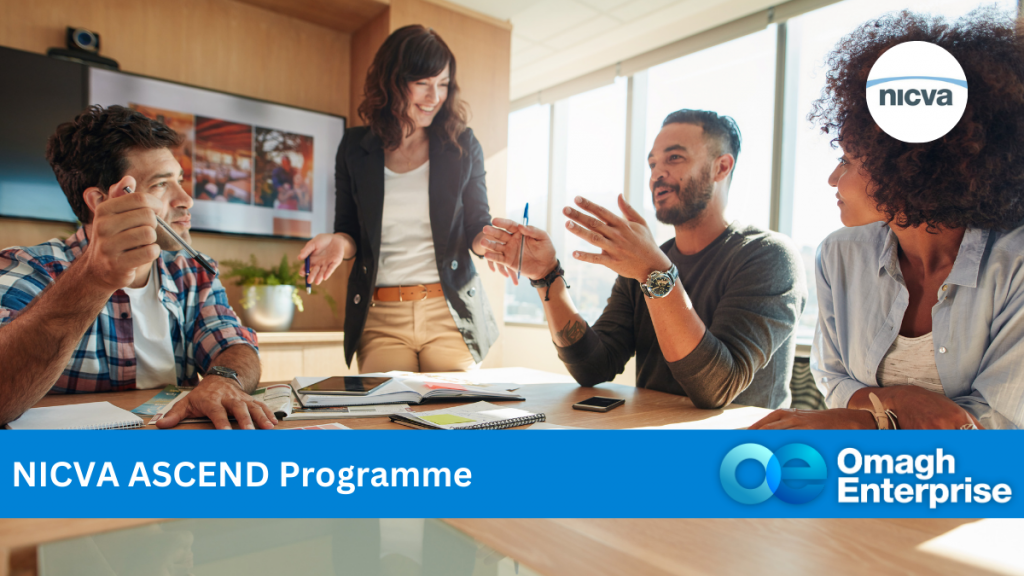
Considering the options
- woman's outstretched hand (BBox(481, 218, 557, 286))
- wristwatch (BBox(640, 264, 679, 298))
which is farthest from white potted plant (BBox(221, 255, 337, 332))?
wristwatch (BBox(640, 264, 679, 298))

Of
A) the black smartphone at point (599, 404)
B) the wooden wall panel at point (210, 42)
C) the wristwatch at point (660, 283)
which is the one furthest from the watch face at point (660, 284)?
the wooden wall panel at point (210, 42)

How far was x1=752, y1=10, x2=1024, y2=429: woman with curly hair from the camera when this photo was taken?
3.30 feet

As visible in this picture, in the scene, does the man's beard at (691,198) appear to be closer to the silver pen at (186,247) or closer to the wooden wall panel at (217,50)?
the silver pen at (186,247)

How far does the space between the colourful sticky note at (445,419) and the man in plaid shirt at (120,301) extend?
0.86ft

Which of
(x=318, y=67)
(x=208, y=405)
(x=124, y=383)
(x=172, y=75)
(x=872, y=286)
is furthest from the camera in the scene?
(x=318, y=67)

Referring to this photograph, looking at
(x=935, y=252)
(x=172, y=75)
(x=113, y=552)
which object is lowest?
(x=113, y=552)

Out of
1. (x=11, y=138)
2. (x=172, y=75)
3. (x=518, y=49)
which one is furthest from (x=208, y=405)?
(x=518, y=49)

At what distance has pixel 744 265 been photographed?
148cm

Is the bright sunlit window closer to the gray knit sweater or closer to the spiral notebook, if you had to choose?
the gray knit sweater

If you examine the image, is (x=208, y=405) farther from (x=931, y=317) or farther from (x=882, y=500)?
(x=931, y=317)

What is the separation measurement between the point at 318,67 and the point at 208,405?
2.96 m

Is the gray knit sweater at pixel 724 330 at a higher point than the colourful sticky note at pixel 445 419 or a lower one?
higher

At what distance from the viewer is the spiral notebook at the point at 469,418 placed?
97 cm

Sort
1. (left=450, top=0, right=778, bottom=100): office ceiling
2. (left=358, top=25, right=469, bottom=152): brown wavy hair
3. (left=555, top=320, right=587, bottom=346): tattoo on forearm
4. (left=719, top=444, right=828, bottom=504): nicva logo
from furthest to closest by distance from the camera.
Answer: (left=450, top=0, right=778, bottom=100): office ceiling, (left=358, top=25, right=469, bottom=152): brown wavy hair, (left=555, top=320, right=587, bottom=346): tattoo on forearm, (left=719, top=444, right=828, bottom=504): nicva logo
